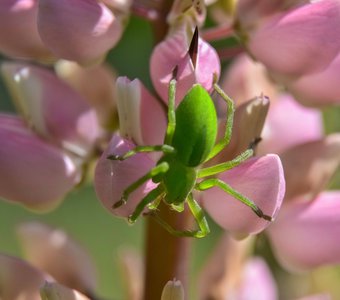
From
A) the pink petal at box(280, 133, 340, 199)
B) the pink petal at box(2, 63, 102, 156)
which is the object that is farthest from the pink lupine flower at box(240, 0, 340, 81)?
the pink petal at box(2, 63, 102, 156)

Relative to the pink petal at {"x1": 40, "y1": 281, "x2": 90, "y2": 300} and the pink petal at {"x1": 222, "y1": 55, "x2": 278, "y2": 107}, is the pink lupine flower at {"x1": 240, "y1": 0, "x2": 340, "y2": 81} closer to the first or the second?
the pink petal at {"x1": 222, "y1": 55, "x2": 278, "y2": 107}

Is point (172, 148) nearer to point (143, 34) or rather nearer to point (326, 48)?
point (326, 48)

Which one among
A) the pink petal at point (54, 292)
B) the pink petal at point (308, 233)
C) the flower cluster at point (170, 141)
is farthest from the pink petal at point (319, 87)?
the pink petal at point (54, 292)

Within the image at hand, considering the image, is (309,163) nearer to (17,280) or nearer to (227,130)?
(227,130)

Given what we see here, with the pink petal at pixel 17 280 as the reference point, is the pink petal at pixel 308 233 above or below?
below

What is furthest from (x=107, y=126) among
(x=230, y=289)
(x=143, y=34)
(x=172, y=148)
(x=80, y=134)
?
(x=143, y=34)

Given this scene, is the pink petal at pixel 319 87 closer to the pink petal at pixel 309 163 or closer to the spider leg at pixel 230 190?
the pink petal at pixel 309 163
